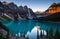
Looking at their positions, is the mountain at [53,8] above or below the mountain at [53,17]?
above

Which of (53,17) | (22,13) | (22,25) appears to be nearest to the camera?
(53,17)

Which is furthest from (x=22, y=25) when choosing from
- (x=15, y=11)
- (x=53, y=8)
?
(x=53, y=8)

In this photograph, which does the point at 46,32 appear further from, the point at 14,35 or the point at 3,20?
the point at 3,20

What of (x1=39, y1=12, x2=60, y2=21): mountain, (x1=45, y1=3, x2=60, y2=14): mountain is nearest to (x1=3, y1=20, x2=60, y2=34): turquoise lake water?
(x1=39, y1=12, x2=60, y2=21): mountain

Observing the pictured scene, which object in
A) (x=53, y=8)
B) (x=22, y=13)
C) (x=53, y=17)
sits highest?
(x=53, y=8)

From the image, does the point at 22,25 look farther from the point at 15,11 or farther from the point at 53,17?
the point at 53,17

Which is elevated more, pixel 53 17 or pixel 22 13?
pixel 22 13

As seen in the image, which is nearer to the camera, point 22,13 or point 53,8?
point 53,8

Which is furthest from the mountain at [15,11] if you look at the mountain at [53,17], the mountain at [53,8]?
the mountain at [53,8]

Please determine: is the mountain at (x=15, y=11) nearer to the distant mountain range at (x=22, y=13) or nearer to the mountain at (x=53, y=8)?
the distant mountain range at (x=22, y=13)

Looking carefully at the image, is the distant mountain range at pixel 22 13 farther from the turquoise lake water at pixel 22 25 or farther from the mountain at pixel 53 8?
the turquoise lake water at pixel 22 25

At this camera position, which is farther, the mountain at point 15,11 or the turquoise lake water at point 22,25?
the mountain at point 15,11

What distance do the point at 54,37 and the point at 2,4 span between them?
7.24ft

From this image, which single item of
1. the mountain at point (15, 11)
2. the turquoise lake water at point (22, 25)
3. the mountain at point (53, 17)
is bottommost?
the turquoise lake water at point (22, 25)
